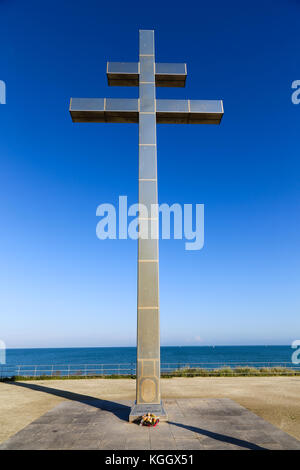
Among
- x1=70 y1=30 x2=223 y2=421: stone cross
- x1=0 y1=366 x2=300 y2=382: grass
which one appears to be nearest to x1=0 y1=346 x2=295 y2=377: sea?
x1=0 y1=366 x2=300 y2=382: grass

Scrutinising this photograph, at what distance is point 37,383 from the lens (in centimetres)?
1321

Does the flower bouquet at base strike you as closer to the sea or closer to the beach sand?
the beach sand

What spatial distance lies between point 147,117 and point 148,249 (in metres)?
4.28

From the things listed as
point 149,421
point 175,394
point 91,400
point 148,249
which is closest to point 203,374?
point 175,394

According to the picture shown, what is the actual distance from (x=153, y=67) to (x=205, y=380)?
1425 cm

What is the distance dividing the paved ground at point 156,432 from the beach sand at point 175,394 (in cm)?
71

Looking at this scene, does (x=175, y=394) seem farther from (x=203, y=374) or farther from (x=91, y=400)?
(x=203, y=374)

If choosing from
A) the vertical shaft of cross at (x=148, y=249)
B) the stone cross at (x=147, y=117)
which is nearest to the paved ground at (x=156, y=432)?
the vertical shaft of cross at (x=148, y=249)

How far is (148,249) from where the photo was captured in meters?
7.59

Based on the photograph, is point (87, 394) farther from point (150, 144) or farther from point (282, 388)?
point (150, 144)

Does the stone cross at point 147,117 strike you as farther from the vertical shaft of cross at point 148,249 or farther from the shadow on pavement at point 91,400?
the shadow on pavement at point 91,400

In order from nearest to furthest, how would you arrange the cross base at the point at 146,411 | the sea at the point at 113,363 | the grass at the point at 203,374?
1. the cross base at the point at 146,411
2. the grass at the point at 203,374
3. the sea at the point at 113,363

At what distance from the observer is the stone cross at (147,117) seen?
23.2 ft
